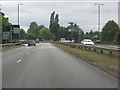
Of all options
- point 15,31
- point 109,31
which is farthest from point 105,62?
point 109,31

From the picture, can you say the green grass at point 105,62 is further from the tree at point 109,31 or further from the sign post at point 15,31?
the tree at point 109,31

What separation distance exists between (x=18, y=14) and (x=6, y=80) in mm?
79737

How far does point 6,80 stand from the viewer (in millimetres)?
14383

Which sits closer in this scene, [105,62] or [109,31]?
[105,62]

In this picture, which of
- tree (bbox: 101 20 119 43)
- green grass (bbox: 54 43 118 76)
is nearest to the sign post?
tree (bbox: 101 20 119 43)

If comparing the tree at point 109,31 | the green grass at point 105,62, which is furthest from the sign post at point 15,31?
the green grass at point 105,62

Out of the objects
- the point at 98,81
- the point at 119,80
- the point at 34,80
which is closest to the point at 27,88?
the point at 34,80

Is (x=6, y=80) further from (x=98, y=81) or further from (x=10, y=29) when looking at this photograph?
(x=10, y=29)

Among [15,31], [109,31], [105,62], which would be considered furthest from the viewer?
[109,31]

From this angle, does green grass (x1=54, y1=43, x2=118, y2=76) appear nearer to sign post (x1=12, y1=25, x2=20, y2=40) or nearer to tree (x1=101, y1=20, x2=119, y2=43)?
sign post (x1=12, y1=25, x2=20, y2=40)

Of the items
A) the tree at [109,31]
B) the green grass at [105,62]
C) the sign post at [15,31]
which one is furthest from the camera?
the tree at [109,31]

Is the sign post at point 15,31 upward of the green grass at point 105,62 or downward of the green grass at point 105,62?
upward

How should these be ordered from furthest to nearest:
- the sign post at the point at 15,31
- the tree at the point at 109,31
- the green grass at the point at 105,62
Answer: the tree at the point at 109,31
the sign post at the point at 15,31
the green grass at the point at 105,62

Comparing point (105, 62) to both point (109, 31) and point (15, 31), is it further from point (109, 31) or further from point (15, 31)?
→ point (109, 31)
